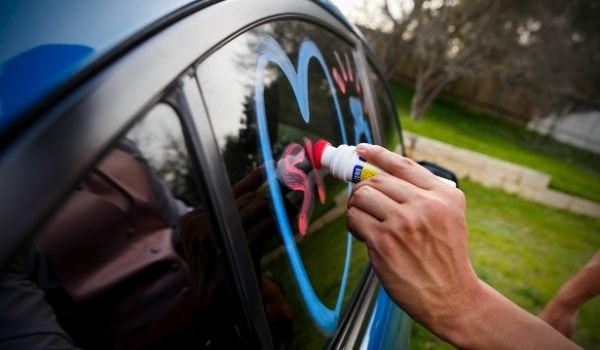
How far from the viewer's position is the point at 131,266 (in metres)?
0.70

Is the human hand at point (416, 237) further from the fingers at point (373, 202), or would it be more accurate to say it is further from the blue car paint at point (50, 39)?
the blue car paint at point (50, 39)

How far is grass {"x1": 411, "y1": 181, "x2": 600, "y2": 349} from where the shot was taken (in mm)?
4152

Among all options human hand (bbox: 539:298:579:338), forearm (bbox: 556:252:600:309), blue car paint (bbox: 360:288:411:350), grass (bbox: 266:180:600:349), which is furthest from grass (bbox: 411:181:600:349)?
blue car paint (bbox: 360:288:411:350)

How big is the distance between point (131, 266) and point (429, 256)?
1.82 feet

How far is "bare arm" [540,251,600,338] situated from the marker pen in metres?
1.58

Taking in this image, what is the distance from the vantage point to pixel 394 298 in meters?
0.84

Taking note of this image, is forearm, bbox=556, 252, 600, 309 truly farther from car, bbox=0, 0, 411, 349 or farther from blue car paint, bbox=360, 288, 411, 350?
car, bbox=0, 0, 411, 349

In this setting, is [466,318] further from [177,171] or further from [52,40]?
[52,40]

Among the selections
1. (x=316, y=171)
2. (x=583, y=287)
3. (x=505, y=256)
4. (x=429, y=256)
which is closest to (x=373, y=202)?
(x=429, y=256)

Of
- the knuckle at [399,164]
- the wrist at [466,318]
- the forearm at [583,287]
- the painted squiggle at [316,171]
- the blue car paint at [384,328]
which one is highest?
the knuckle at [399,164]

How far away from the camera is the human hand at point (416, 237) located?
2.57 feet

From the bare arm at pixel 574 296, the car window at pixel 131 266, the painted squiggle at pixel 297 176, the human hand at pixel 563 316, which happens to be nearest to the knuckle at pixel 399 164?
the painted squiggle at pixel 297 176

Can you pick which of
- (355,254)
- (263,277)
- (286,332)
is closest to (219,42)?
(263,277)

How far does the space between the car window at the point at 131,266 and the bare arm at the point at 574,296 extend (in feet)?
6.48
